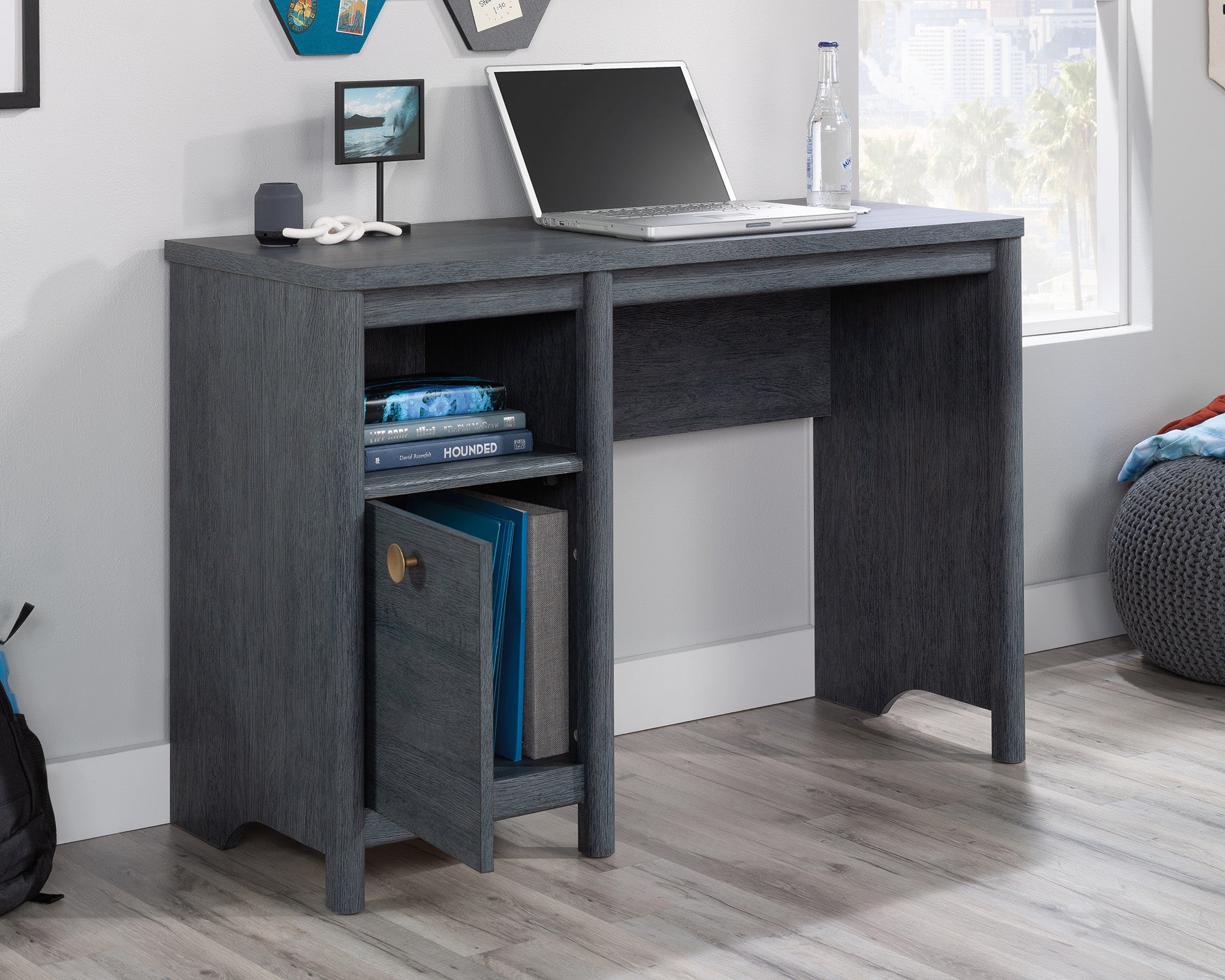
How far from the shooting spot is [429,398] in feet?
7.04

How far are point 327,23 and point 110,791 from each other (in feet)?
3.81

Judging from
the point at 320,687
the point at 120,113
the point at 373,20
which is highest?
the point at 373,20

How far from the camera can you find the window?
10.2 ft

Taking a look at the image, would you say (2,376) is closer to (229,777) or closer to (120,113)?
(120,113)

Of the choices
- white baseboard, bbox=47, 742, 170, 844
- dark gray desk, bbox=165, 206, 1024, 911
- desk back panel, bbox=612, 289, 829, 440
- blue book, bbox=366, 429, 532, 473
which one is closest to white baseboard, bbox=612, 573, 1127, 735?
dark gray desk, bbox=165, 206, 1024, 911

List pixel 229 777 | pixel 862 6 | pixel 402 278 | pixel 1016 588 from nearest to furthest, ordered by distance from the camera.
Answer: pixel 402 278 < pixel 229 777 < pixel 1016 588 < pixel 862 6

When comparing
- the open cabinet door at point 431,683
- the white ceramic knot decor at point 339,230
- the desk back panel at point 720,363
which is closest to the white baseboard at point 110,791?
the open cabinet door at point 431,683

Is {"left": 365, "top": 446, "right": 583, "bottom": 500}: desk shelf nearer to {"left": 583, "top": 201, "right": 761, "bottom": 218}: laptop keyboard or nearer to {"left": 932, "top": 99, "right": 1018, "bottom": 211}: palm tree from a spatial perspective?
{"left": 583, "top": 201, "right": 761, "bottom": 218}: laptop keyboard

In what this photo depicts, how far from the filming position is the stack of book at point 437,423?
2.09 m

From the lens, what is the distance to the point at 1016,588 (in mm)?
2654

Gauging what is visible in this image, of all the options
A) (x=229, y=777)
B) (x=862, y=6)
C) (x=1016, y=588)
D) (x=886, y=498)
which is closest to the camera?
(x=229, y=777)

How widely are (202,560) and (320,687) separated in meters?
0.35

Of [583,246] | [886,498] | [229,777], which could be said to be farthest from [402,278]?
[886,498]

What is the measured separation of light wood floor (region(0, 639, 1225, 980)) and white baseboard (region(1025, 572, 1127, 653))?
1.70 feet
